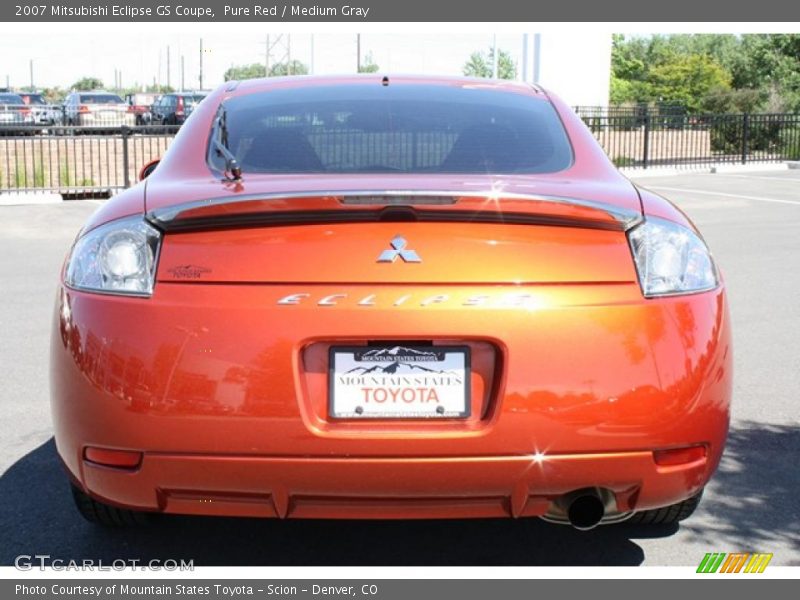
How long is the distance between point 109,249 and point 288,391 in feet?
2.33

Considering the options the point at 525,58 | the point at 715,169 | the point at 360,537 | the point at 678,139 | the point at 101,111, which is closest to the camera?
the point at 360,537

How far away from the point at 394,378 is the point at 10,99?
156 feet

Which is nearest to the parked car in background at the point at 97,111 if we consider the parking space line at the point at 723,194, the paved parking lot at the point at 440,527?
the parking space line at the point at 723,194

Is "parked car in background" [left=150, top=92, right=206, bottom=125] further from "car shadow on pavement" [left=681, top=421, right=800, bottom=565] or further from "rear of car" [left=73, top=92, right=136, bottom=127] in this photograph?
"car shadow on pavement" [left=681, top=421, right=800, bottom=565]

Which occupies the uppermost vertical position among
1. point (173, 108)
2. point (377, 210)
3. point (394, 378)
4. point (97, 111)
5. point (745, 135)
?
point (173, 108)

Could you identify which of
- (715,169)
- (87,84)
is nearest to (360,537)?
(715,169)

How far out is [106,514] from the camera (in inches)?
141

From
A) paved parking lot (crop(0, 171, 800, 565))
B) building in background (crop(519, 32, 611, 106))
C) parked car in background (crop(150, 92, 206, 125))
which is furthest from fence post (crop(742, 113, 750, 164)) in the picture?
paved parking lot (crop(0, 171, 800, 565))

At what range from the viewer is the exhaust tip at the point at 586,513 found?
3.17 meters

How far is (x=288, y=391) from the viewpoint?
116 inches

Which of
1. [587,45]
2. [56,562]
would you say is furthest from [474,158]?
[587,45]

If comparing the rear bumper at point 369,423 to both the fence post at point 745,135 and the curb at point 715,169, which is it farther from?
the fence post at point 745,135

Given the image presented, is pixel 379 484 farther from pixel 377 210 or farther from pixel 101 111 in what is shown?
pixel 101 111
